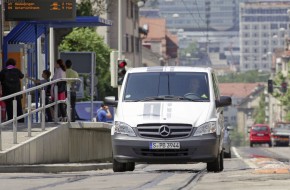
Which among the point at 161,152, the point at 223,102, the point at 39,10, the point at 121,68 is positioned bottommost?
the point at 161,152

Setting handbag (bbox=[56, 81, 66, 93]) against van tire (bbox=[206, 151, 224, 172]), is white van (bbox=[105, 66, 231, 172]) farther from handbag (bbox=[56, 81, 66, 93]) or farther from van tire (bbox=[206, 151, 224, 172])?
handbag (bbox=[56, 81, 66, 93])

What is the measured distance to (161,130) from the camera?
21.1m

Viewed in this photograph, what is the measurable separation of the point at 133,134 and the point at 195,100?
1.56 metres

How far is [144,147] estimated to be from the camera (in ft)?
69.2

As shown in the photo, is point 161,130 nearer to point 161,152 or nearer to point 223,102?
point 161,152

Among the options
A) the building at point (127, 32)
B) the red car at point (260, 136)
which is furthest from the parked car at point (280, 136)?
the building at point (127, 32)

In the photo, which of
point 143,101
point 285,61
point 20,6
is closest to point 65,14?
point 20,6

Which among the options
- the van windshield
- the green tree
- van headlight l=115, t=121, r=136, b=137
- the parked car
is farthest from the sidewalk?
the parked car

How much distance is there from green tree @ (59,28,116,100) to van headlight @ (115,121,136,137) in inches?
1719

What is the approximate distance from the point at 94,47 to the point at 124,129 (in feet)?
164

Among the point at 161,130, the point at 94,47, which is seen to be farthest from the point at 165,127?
the point at 94,47

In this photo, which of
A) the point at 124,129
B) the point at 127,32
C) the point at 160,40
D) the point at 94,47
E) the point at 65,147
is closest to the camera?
the point at 124,129

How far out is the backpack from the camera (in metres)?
28.0

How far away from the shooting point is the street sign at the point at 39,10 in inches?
1187
